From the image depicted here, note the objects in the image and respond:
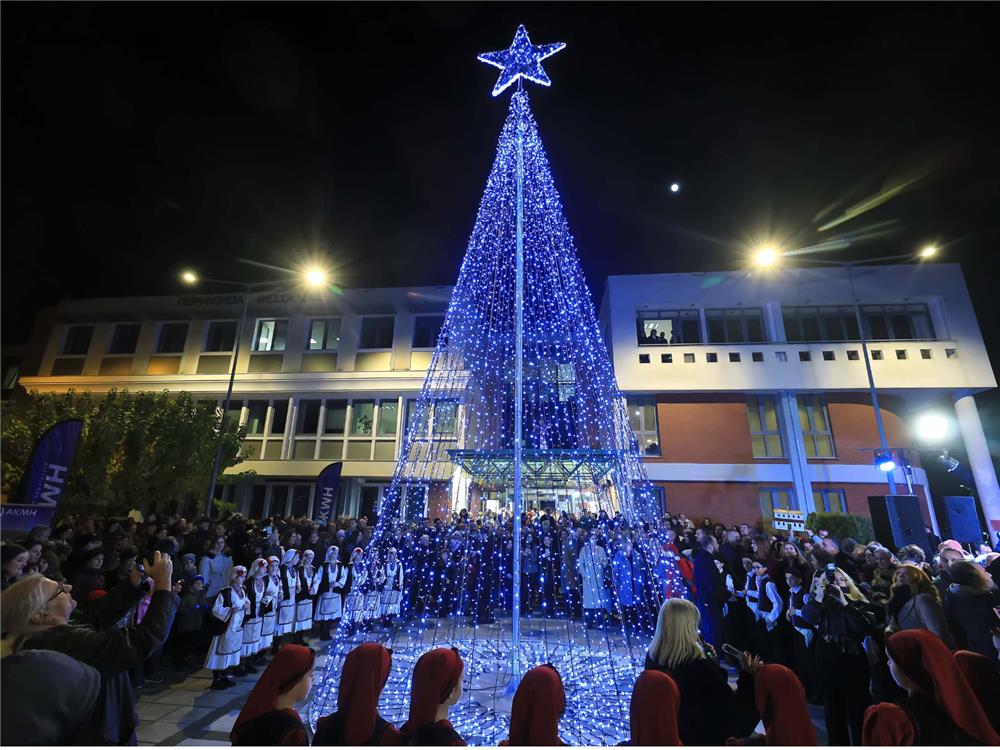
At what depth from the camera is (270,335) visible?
22.5 metres

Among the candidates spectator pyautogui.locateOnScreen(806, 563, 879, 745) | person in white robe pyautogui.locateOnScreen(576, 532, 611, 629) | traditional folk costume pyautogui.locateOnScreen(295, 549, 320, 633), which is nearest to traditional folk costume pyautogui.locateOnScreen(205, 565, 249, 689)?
traditional folk costume pyautogui.locateOnScreen(295, 549, 320, 633)

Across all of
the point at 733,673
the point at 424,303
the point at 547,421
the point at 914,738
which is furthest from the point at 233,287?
the point at 914,738

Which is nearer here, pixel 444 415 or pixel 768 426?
pixel 444 415

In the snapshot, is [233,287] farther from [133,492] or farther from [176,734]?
[176,734]

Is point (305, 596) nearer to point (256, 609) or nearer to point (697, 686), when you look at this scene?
point (256, 609)

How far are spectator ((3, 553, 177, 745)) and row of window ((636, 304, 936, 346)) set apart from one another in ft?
70.1

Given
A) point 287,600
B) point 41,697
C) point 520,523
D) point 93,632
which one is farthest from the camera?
point 287,600

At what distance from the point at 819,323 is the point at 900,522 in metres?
14.0

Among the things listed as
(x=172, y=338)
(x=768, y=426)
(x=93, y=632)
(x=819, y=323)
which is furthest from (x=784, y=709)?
(x=172, y=338)

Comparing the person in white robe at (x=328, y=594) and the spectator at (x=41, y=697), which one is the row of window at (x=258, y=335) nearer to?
the person in white robe at (x=328, y=594)

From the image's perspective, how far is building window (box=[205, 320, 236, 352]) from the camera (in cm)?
2216

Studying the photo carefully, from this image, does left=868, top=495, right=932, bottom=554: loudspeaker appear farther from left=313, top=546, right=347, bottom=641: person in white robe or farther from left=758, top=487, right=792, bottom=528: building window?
left=313, top=546, right=347, bottom=641: person in white robe

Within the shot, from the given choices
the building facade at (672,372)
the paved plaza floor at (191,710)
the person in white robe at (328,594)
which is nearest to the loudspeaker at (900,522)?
the paved plaza floor at (191,710)

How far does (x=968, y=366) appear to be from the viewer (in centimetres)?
2020
